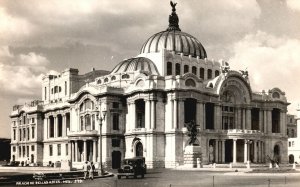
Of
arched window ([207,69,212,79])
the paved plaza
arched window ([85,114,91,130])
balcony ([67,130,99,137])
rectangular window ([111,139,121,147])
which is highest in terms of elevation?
arched window ([207,69,212,79])

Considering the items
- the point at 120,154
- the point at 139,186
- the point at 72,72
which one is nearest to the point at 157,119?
the point at 120,154

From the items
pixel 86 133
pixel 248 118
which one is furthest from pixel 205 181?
pixel 248 118

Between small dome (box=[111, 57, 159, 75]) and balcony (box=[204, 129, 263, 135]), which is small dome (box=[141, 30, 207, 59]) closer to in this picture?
small dome (box=[111, 57, 159, 75])

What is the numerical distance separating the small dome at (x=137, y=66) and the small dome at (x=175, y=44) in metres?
4.96

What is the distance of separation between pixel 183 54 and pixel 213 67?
6.86 m

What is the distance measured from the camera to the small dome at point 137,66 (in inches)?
3428

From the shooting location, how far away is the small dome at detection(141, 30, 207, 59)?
92250mm

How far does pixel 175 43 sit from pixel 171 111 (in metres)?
17.4

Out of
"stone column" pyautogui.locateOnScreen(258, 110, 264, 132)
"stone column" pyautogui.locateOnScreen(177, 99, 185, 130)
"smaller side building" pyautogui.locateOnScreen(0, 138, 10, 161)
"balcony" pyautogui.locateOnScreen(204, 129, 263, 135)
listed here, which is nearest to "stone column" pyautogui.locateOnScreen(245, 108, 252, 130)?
"stone column" pyautogui.locateOnScreen(258, 110, 264, 132)

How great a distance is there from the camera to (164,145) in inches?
3135

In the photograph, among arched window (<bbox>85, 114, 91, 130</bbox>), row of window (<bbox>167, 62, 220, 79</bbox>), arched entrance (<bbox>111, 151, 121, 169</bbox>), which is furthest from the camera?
row of window (<bbox>167, 62, 220, 79</bbox>)

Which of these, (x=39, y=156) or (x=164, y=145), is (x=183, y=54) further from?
(x=39, y=156)

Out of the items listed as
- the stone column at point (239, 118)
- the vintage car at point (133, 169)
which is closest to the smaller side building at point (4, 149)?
the stone column at point (239, 118)

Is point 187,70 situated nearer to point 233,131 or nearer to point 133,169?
point 233,131
